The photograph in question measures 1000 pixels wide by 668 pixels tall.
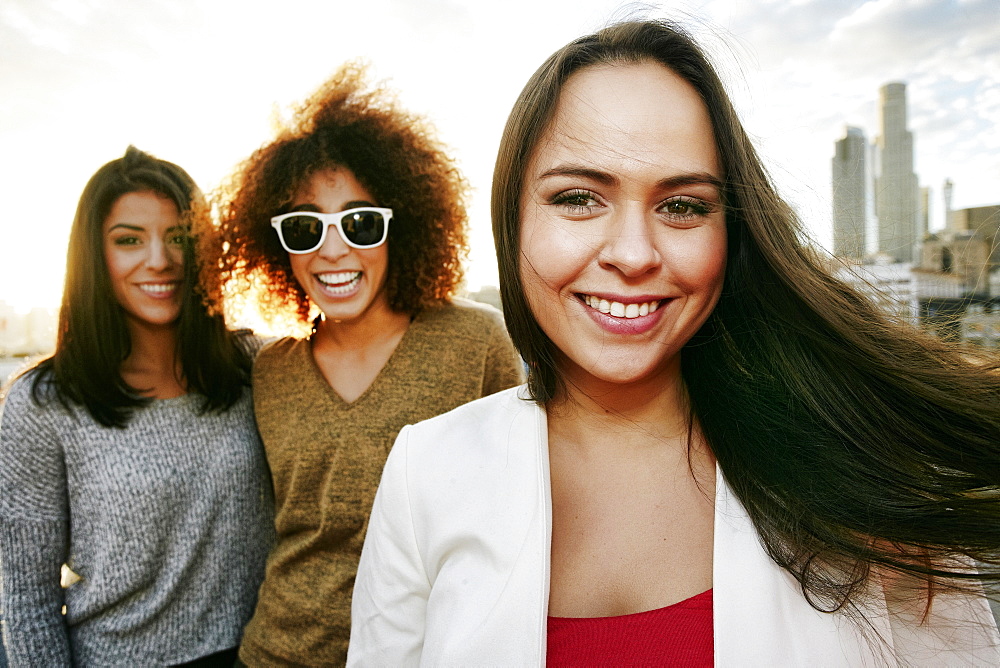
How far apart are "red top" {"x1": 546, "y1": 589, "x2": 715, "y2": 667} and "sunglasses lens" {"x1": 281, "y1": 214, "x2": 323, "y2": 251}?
1.71m

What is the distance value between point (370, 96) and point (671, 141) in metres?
1.87

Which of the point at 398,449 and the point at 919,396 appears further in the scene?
the point at 398,449

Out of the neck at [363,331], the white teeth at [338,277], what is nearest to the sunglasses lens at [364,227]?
the white teeth at [338,277]

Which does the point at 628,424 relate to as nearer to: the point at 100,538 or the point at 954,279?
the point at 954,279

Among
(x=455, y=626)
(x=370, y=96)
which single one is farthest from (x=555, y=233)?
(x=370, y=96)

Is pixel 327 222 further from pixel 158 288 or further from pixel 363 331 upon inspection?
pixel 158 288

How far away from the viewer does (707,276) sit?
1425mm

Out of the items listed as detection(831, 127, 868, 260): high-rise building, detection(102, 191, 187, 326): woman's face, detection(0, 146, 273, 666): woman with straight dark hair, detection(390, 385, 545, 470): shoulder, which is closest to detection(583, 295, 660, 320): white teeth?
detection(390, 385, 545, 470): shoulder

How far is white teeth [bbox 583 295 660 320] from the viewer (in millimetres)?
1424

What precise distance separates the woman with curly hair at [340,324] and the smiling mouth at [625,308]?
1.14 m

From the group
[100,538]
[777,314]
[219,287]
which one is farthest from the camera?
[219,287]

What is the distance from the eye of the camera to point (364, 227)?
2539 mm

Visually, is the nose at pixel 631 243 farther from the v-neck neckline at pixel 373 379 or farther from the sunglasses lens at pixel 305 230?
the sunglasses lens at pixel 305 230

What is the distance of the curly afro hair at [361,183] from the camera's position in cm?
265
